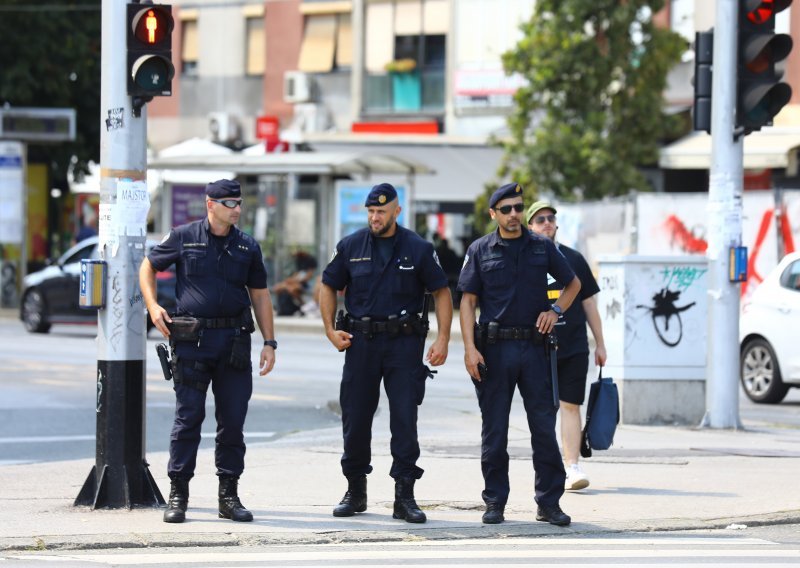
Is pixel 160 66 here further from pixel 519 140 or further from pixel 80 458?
pixel 519 140

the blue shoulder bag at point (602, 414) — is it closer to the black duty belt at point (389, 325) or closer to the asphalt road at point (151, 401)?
the black duty belt at point (389, 325)

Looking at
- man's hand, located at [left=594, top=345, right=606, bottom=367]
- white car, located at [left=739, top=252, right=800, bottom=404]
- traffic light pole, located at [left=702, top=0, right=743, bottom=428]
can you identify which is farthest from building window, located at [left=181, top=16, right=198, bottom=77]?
man's hand, located at [left=594, top=345, right=606, bottom=367]

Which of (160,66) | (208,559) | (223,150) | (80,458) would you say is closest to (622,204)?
(223,150)

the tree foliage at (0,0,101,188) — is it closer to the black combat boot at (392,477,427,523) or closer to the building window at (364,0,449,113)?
the building window at (364,0,449,113)

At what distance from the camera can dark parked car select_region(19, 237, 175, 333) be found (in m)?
25.8

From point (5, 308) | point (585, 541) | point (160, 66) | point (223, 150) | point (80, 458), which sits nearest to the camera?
point (585, 541)

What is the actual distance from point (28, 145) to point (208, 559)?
29.0 m

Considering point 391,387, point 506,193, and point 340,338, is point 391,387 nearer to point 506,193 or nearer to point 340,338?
point 340,338

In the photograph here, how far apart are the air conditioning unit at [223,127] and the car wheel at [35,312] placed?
51.5ft

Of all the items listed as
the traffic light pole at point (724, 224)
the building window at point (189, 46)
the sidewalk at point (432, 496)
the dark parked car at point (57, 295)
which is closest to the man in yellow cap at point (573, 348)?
the sidewalk at point (432, 496)

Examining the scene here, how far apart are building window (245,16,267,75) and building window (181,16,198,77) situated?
171cm

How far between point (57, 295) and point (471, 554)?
18832 mm

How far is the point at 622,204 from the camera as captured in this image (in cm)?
2648

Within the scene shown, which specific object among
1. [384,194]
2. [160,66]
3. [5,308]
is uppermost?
[160,66]
